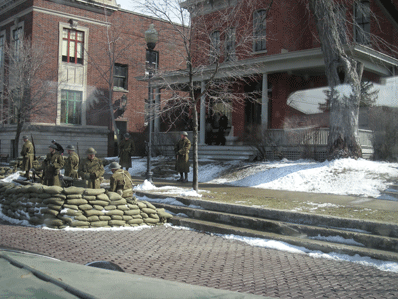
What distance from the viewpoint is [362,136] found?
15445mm

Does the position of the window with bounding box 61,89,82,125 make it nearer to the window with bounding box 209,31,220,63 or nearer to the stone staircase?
the window with bounding box 209,31,220,63

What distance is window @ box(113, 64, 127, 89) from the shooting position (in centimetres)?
2894

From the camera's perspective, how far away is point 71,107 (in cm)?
2686

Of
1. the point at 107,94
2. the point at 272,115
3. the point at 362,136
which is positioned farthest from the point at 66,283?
the point at 107,94

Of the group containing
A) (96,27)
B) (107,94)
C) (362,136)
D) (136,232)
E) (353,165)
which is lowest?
(136,232)

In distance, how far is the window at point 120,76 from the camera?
94.9ft

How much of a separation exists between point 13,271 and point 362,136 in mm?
15561

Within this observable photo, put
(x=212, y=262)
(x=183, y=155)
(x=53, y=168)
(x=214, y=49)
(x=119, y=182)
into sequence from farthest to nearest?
(x=183, y=155) → (x=53, y=168) → (x=214, y=49) → (x=119, y=182) → (x=212, y=262)

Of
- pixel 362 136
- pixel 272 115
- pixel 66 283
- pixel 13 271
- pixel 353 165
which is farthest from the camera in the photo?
pixel 272 115

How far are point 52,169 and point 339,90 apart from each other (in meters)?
9.54

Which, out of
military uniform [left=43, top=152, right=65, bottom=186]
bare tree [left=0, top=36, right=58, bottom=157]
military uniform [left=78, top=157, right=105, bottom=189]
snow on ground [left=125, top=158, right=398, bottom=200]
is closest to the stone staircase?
military uniform [left=78, top=157, right=105, bottom=189]

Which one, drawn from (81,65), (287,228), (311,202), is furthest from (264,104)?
(81,65)

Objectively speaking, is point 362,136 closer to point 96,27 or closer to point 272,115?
point 272,115

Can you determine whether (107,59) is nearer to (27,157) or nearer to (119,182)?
(27,157)
